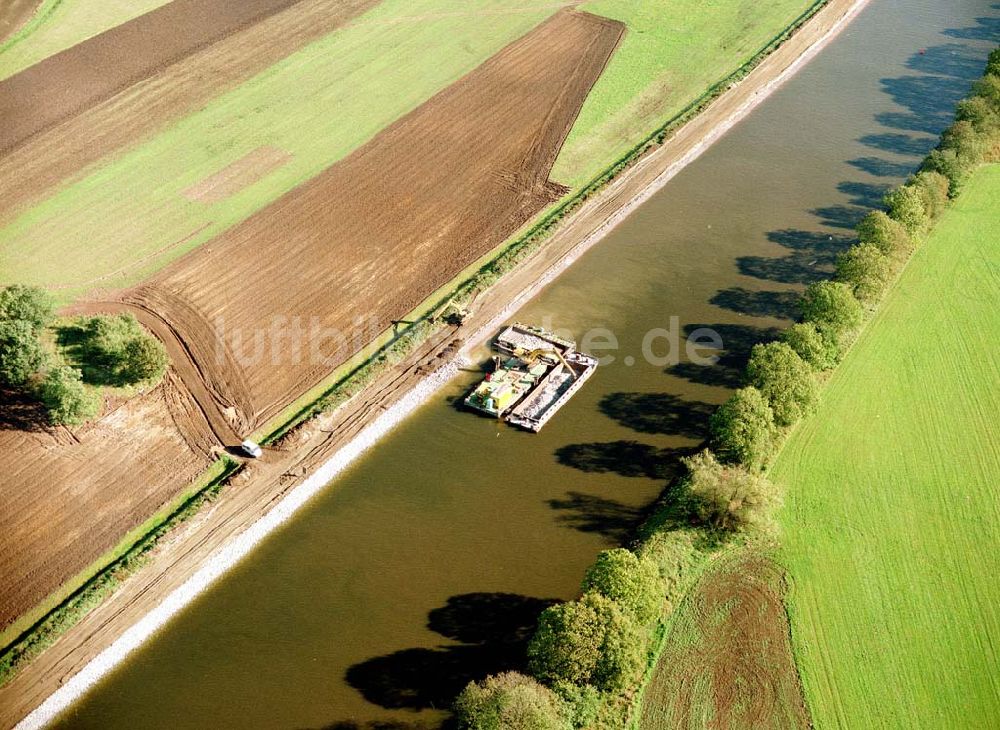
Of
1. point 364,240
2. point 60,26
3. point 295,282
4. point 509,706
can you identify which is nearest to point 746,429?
point 509,706

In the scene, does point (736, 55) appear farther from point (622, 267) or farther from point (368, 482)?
point (368, 482)

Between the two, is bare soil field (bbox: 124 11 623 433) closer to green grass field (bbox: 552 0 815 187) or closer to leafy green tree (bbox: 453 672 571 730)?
green grass field (bbox: 552 0 815 187)

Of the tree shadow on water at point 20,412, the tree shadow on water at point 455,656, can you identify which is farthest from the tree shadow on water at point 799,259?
the tree shadow on water at point 20,412

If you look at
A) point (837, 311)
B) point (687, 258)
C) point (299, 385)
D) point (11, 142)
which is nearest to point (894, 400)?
point (837, 311)

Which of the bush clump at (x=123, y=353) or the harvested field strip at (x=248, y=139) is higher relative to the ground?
the harvested field strip at (x=248, y=139)

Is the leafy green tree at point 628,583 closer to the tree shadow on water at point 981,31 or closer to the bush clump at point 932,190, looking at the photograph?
the bush clump at point 932,190

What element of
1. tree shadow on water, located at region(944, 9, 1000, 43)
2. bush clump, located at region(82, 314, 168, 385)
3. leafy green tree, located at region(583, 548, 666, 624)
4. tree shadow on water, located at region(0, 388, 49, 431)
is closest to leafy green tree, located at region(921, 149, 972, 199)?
tree shadow on water, located at region(944, 9, 1000, 43)

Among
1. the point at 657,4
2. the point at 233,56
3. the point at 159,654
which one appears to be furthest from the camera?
the point at 657,4
